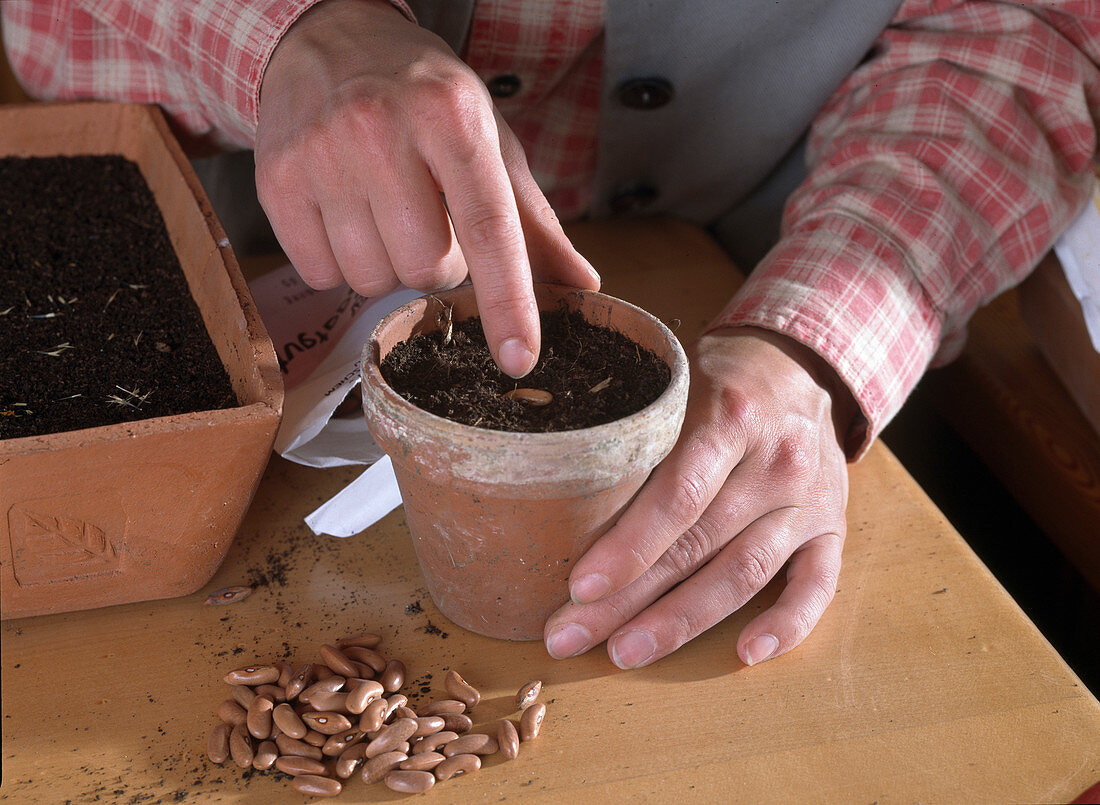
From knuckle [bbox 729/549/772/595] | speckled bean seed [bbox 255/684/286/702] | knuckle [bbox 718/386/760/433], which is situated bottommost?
speckled bean seed [bbox 255/684/286/702]

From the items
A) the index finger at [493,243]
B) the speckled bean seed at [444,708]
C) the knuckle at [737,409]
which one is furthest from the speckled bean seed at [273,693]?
the knuckle at [737,409]

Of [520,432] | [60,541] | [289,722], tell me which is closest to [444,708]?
[289,722]

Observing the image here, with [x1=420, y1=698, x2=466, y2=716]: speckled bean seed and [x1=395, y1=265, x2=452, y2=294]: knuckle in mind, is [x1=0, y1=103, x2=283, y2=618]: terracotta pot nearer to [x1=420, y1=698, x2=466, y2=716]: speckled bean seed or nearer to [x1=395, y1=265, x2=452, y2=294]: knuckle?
[x1=395, y1=265, x2=452, y2=294]: knuckle

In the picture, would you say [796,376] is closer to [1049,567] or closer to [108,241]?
[1049,567]

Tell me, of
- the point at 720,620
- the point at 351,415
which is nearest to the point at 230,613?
the point at 351,415

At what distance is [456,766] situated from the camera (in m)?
0.69

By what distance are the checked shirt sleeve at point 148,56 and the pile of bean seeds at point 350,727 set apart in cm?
59

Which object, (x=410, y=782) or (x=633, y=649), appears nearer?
(x=410, y=782)

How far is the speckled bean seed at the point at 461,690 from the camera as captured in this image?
0.75 m

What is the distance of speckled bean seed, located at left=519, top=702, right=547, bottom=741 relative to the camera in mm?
715

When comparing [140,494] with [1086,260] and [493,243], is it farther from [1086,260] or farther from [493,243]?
[1086,260]

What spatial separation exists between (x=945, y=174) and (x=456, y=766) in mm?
908

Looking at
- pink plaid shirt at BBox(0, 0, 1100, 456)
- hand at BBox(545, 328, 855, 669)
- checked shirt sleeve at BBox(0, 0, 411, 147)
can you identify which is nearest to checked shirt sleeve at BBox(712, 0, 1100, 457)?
pink plaid shirt at BBox(0, 0, 1100, 456)

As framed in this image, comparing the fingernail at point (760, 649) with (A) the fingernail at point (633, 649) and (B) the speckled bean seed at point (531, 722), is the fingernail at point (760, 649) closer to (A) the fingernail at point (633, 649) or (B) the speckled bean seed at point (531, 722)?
(A) the fingernail at point (633, 649)
